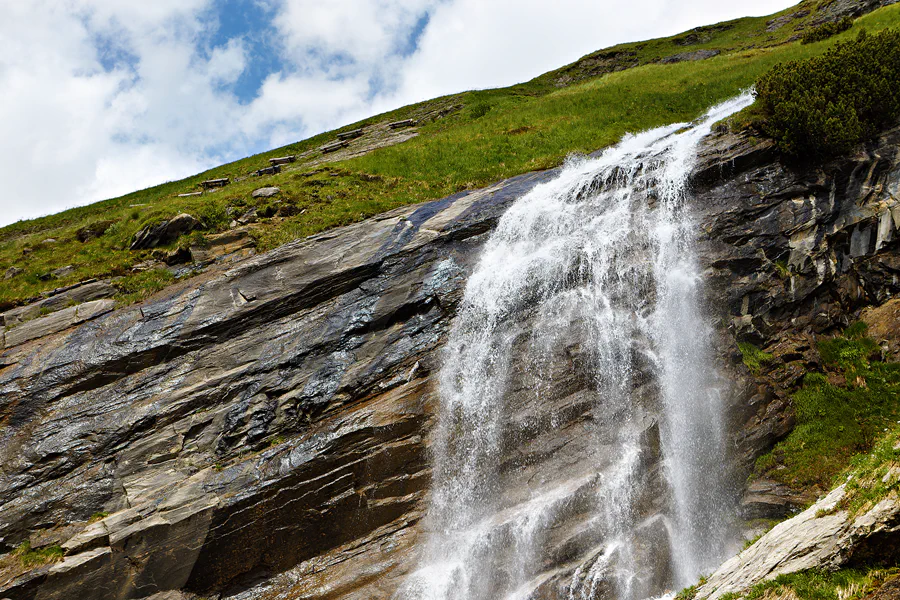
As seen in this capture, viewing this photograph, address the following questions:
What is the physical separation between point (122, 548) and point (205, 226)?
1919 centimetres

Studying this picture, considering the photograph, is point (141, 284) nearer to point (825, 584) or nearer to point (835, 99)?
point (825, 584)

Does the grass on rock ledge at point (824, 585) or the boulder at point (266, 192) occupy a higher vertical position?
the boulder at point (266, 192)

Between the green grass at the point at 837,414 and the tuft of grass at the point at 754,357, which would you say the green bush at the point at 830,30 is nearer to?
the green grass at the point at 837,414

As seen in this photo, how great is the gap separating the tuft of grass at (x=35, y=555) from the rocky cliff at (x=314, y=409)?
26 cm

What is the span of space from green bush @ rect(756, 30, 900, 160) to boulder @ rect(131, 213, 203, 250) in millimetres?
29793

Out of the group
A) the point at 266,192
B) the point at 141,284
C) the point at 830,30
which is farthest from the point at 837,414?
the point at 830,30

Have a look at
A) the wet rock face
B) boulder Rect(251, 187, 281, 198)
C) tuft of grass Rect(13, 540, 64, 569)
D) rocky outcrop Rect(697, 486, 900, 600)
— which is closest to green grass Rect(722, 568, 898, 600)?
rocky outcrop Rect(697, 486, 900, 600)

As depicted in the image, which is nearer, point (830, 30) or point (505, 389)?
point (505, 389)

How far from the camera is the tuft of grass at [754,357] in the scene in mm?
16500

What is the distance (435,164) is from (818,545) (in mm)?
34893

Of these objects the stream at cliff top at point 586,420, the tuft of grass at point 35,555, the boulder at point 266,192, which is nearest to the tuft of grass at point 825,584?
the stream at cliff top at point 586,420

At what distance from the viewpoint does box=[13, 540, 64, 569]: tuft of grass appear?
15656 mm

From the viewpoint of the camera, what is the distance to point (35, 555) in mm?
15875

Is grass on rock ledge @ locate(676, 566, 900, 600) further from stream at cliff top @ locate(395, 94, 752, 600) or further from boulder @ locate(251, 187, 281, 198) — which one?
boulder @ locate(251, 187, 281, 198)
